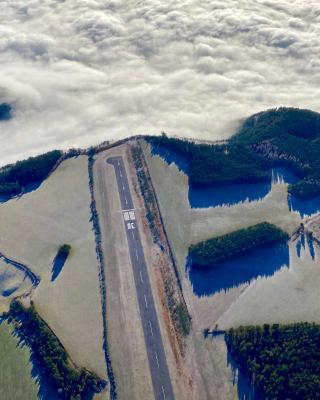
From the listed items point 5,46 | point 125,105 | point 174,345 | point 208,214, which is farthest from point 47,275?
point 5,46

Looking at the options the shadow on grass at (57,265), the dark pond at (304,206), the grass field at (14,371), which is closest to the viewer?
the grass field at (14,371)

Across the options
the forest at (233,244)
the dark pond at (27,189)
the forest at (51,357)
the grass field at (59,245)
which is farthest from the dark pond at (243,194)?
the forest at (51,357)

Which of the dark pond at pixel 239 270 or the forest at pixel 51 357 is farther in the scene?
the dark pond at pixel 239 270

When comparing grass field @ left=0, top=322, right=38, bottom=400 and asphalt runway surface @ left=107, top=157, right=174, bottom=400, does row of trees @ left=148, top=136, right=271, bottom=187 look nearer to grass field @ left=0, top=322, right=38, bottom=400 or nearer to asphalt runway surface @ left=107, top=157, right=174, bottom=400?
asphalt runway surface @ left=107, top=157, right=174, bottom=400

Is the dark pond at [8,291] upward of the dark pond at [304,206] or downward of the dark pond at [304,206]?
downward

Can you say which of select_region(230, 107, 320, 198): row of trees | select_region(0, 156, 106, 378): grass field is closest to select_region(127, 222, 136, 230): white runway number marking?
select_region(0, 156, 106, 378): grass field

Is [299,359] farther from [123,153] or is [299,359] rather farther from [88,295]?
[123,153]

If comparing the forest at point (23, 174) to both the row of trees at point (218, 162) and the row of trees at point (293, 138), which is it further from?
the row of trees at point (293, 138)
